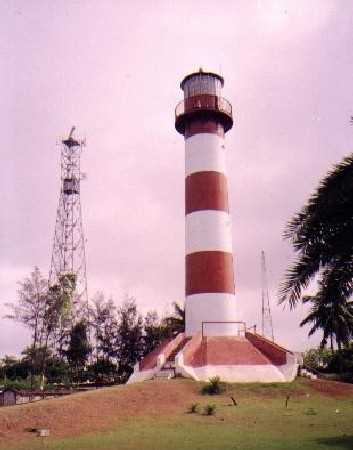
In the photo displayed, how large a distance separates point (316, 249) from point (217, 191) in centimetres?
1931

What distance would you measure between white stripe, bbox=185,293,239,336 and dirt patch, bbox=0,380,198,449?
599 cm

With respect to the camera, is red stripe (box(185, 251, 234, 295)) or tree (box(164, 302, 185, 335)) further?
tree (box(164, 302, 185, 335))

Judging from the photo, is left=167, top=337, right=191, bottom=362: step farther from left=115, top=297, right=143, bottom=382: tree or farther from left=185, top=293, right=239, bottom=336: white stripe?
left=115, top=297, right=143, bottom=382: tree

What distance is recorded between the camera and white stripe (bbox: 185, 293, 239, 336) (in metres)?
29.6

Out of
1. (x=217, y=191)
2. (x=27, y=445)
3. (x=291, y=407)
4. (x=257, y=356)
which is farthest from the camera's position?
(x=217, y=191)

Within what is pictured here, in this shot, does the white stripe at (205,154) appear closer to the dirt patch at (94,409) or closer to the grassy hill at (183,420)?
the grassy hill at (183,420)

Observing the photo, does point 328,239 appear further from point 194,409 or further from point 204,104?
point 204,104

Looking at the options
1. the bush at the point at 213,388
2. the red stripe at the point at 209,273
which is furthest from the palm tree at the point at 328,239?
the red stripe at the point at 209,273

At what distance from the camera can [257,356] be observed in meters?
28.2

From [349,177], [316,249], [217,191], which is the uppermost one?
[217,191]

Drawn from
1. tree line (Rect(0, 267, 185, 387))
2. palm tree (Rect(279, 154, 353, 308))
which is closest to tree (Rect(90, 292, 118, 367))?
tree line (Rect(0, 267, 185, 387))

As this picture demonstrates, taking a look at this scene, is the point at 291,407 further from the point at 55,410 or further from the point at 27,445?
the point at 27,445

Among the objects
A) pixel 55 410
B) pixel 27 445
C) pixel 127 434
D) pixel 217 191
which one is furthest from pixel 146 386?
pixel 217 191

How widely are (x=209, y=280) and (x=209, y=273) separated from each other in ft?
1.31
